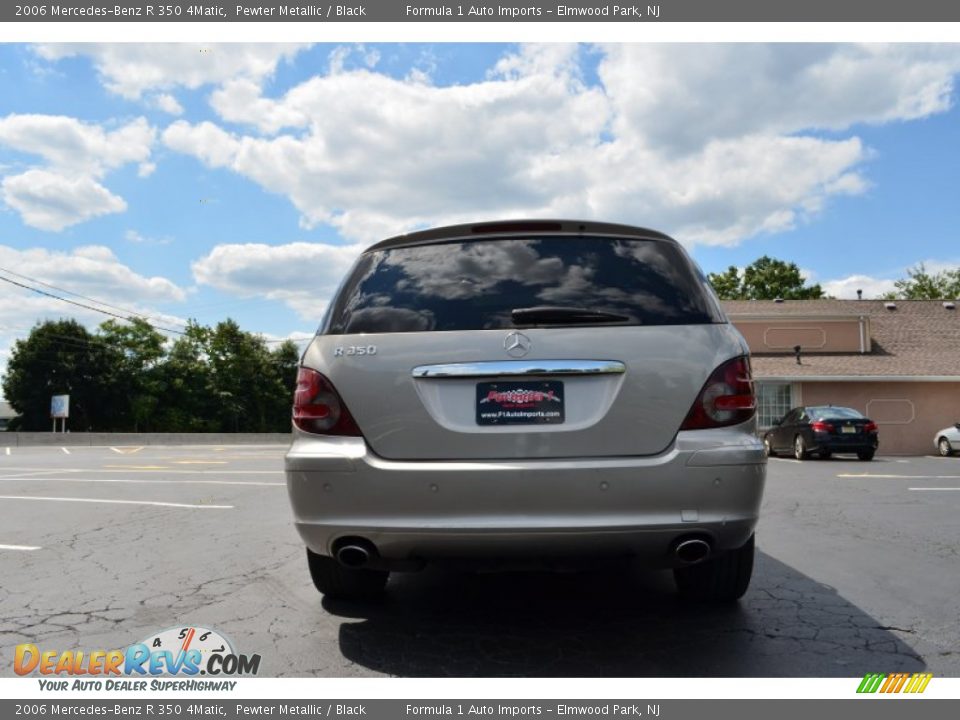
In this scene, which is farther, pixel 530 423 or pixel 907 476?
pixel 907 476

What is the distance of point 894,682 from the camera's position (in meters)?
3.02

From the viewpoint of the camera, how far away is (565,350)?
3135 millimetres

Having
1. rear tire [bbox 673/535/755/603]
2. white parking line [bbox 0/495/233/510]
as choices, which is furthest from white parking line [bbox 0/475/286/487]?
rear tire [bbox 673/535/755/603]

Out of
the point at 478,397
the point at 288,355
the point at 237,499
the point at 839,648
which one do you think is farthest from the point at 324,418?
the point at 288,355

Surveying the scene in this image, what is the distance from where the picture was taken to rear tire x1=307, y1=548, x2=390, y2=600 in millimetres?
3967

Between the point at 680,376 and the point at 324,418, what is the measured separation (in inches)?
60.6

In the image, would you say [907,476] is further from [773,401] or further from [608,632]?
[773,401]

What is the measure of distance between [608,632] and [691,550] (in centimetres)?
76

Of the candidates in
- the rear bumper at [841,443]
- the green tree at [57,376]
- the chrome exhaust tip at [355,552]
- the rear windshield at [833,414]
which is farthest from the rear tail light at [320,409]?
the green tree at [57,376]

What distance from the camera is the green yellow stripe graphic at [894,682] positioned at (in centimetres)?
296

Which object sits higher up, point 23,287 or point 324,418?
point 23,287

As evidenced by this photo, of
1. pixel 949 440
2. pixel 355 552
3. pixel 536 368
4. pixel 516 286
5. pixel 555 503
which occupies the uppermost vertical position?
pixel 516 286

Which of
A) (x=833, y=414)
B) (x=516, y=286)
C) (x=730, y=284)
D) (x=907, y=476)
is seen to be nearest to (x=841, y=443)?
(x=833, y=414)
